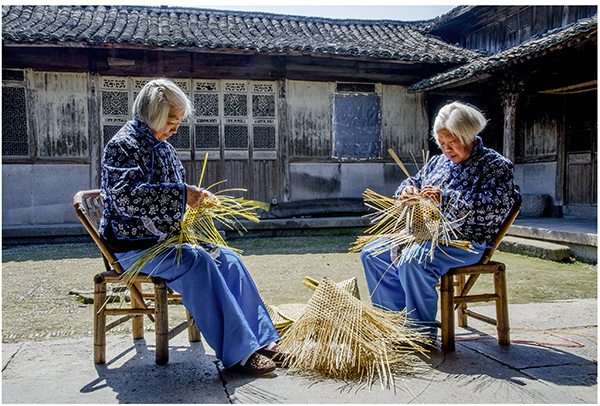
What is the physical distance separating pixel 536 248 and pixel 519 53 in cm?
290

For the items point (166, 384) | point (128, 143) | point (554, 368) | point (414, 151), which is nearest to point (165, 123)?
point (128, 143)

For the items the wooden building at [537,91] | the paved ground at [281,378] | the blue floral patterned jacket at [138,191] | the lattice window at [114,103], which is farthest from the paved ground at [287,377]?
the lattice window at [114,103]

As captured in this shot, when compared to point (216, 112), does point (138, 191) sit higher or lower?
lower

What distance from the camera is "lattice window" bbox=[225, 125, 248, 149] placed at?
9.12 metres

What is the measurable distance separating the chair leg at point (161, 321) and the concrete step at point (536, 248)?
5.28 metres

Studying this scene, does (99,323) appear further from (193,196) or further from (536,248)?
(536,248)

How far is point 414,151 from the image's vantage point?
9898mm

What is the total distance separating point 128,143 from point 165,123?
0.72ft

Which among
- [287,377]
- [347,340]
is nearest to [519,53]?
[347,340]

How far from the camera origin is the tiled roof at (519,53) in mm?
5840

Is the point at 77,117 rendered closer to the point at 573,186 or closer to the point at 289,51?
the point at 289,51

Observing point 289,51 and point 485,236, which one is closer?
point 485,236

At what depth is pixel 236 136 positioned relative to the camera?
916cm

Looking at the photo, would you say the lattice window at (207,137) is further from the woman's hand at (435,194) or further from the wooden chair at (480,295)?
the wooden chair at (480,295)
